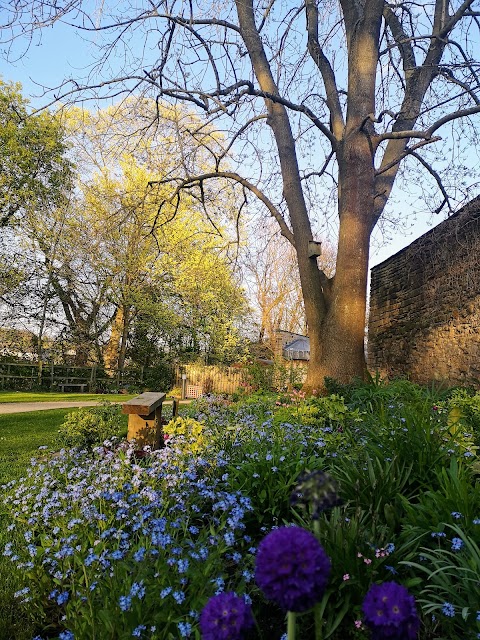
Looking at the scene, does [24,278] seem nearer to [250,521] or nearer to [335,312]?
[335,312]

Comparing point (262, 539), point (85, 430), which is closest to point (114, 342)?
point (85, 430)

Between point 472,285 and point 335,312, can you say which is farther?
point 472,285

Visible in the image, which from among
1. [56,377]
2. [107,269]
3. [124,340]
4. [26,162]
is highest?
[26,162]

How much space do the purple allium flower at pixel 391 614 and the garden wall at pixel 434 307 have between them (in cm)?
721

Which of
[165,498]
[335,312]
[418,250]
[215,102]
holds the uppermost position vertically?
[215,102]

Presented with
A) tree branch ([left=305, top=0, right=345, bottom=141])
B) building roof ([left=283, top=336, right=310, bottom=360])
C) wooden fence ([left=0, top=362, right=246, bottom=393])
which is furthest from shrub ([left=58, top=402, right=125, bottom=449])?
building roof ([left=283, top=336, right=310, bottom=360])

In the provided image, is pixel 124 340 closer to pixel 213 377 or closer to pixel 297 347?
pixel 213 377

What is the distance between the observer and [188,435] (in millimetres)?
3686

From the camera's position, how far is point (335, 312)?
21.1 feet

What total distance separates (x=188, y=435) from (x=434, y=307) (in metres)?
6.84

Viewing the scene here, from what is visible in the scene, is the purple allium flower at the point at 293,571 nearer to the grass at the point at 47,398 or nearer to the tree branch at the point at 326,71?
the tree branch at the point at 326,71

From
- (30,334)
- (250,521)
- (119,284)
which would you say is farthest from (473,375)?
(30,334)

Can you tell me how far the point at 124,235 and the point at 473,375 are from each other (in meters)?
14.5

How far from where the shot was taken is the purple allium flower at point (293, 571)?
2.09ft
